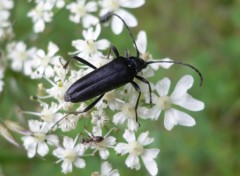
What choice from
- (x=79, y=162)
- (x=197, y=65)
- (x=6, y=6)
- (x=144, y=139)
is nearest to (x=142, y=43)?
(x=144, y=139)

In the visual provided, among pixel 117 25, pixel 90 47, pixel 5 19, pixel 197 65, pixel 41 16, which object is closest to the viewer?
pixel 90 47

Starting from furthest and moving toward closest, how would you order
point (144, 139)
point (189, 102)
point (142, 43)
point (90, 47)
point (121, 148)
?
point (142, 43)
point (90, 47)
point (189, 102)
point (144, 139)
point (121, 148)

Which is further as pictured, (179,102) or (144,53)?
(144,53)

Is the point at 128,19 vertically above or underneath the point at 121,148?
above

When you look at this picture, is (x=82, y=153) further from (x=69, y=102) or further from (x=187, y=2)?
A: (x=187, y=2)

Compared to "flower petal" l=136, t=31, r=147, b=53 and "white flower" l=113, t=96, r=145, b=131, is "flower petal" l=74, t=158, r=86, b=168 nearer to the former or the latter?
"white flower" l=113, t=96, r=145, b=131

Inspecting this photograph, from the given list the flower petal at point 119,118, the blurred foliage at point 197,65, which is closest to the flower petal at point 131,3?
the blurred foliage at point 197,65

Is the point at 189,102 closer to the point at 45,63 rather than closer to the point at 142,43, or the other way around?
the point at 142,43
